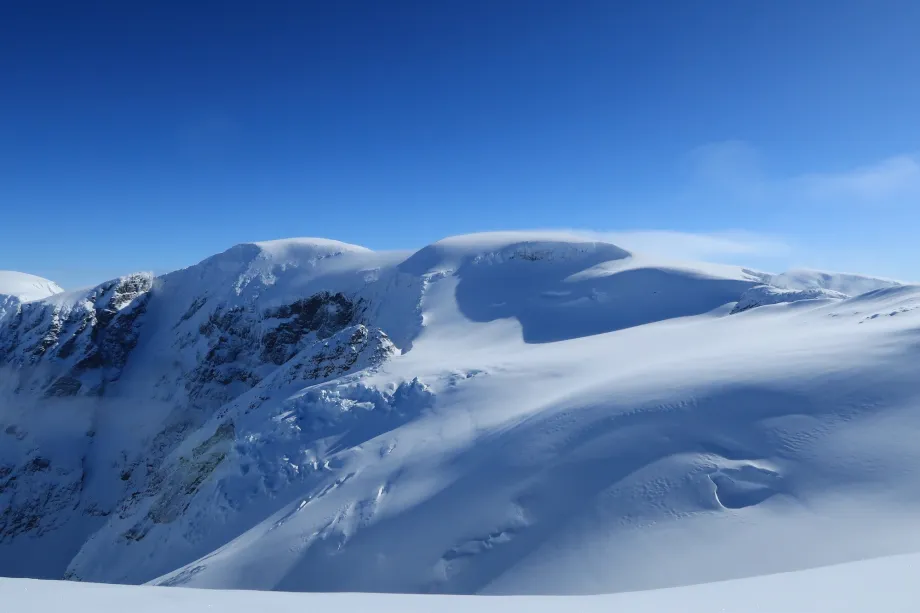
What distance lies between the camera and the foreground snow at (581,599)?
3033 mm

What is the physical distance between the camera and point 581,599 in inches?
138

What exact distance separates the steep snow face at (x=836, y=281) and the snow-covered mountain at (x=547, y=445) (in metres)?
7.10

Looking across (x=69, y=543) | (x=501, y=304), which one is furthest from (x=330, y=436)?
(x=69, y=543)

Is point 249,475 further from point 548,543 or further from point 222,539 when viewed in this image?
point 548,543

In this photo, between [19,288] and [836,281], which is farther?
[19,288]

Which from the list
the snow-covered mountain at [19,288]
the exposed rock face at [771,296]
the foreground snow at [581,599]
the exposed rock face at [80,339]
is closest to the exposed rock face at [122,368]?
the exposed rock face at [80,339]

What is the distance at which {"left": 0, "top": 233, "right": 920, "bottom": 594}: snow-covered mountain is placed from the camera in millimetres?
7184

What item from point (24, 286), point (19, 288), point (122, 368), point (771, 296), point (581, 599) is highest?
point (24, 286)

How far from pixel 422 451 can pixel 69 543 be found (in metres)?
38.0

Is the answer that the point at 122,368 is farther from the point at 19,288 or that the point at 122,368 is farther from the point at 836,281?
the point at 836,281

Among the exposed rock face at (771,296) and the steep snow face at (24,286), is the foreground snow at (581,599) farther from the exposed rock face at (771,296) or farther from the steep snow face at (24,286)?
the steep snow face at (24,286)

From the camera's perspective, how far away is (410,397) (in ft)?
51.9

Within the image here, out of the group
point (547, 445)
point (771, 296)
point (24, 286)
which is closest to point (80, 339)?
point (547, 445)

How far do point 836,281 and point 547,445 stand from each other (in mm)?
44502
